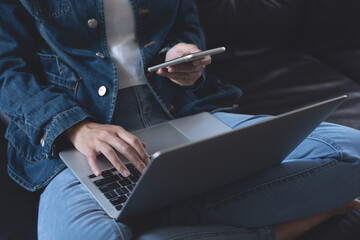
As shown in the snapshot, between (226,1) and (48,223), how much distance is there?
1.01 meters

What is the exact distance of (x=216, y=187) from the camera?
833mm

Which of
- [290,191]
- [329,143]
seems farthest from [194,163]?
[329,143]

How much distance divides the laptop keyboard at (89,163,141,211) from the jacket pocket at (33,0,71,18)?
14.5 inches

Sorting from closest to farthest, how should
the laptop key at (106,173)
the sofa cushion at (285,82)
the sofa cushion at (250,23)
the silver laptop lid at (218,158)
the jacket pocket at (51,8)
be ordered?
the silver laptop lid at (218,158) → the laptop key at (106,173) → the jacket pocket at (51,8) → the sofa cushion at (285,82) → the sofa cushion at (250,23)

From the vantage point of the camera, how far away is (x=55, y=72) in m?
1.02

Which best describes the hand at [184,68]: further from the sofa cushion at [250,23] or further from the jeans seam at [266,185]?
the sofa cushion at [250,23]

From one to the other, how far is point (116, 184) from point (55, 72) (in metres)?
0.35

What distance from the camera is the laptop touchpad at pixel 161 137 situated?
3.11 ft

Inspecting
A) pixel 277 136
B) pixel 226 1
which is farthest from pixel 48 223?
pixel 226 1

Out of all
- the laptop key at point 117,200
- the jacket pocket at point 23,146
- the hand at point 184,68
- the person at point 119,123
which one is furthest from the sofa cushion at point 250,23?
the laptop key at point 117,200

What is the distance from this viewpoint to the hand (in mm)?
958

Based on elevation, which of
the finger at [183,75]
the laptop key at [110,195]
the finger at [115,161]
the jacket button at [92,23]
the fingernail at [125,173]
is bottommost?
the laptop key at [110,195]

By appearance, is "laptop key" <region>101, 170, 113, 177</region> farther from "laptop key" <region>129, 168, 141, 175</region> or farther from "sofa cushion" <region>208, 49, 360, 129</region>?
"sofa cushion" <region>208, 49, 360, 129</region>

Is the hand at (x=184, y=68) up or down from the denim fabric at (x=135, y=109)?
up
